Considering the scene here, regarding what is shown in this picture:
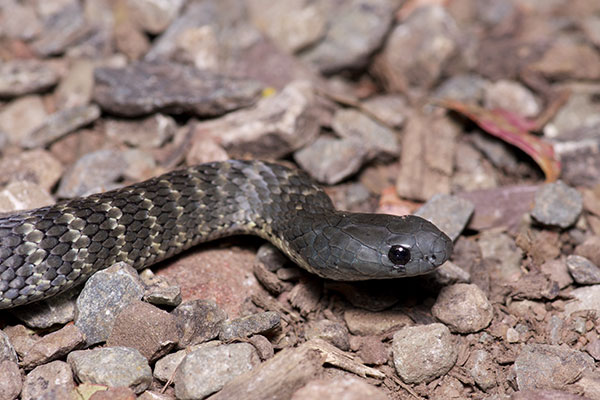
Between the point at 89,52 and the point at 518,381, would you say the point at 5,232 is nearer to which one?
the point at 89,52

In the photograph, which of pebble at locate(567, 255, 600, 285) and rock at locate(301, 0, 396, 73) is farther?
rock at locate(301, 0, 396, 73)

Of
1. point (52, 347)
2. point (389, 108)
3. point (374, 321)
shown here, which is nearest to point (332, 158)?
point (389, 108)

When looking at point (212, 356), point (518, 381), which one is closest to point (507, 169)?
point (518, 381)

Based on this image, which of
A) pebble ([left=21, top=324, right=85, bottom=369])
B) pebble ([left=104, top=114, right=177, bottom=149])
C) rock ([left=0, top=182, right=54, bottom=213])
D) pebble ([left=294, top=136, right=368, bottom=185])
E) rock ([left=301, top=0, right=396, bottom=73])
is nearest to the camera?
pebble ([left=21, top=324, right=85, bottom=369])

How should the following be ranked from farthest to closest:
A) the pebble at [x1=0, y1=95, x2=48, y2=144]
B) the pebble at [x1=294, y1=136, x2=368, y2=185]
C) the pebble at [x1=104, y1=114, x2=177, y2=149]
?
the pebble at [x1=0, y1=95, x2=48, y2=144]
the pebble at [x1=104, y1=114, x2=177, y2=149]
the pebble at [x1=294, y1=136, x2=368, y2=185]

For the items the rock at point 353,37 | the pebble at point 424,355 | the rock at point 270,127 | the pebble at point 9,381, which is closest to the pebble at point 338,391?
the pebble at point 424,355

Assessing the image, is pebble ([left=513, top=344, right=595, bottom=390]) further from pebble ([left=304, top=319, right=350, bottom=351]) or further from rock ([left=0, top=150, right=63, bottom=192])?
rock ([left=0, top=150, right=63, bottom=192])

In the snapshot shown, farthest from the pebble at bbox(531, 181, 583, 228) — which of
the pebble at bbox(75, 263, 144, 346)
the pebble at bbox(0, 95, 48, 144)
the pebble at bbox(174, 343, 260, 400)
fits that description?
the pebble at bbox(0, 95, 48, 144)
